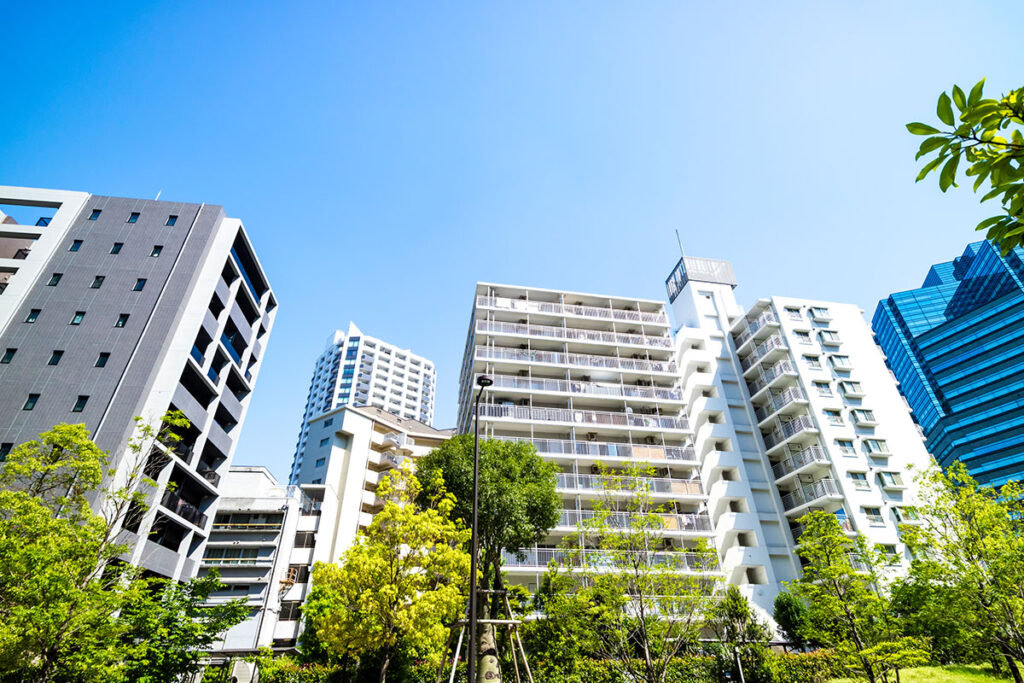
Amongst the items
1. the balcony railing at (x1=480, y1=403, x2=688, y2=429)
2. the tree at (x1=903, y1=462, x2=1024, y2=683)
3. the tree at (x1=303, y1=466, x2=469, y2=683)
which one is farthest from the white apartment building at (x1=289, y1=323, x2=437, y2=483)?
the tree at (x1=903, y1=462, x2=1024, y2=683)

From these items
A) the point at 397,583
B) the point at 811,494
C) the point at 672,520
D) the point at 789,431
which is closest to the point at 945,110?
the point at 397,583

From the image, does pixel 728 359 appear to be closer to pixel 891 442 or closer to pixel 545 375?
pixel 891 442

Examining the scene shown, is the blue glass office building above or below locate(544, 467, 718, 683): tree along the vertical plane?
above

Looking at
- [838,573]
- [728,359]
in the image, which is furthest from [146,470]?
[728,359]

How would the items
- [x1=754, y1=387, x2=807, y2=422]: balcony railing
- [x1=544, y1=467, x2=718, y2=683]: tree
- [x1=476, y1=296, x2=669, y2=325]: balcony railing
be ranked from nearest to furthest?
1. [x1=544, y1=467, x2=718, y2=683]: tree
2. [x1=754, y1=387, x2=807, y2=422]: balcony railing
3. [x1=476, y1=296, x2=669, y2=325]: balcony railing

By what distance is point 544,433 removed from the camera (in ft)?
127

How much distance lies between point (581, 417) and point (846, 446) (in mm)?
20983

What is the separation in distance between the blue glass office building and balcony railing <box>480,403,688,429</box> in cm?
7237

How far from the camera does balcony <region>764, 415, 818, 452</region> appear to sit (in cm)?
3981

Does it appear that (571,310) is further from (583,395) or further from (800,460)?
(800,460)

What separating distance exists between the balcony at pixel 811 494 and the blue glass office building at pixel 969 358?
65769 millimetres

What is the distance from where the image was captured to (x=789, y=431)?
41.4m

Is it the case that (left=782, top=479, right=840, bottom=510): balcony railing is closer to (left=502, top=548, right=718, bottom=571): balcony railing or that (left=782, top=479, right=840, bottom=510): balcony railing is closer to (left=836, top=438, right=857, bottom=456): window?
(left=836, top=438, right=857, bottom=456): window

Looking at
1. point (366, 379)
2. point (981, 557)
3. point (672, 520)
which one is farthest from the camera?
Result: point (366, 379)
